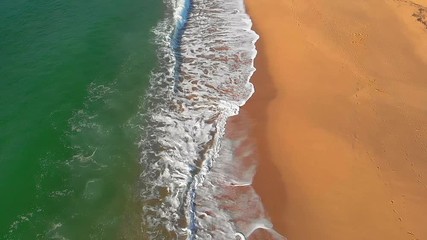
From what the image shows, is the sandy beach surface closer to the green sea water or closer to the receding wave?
the receding wave

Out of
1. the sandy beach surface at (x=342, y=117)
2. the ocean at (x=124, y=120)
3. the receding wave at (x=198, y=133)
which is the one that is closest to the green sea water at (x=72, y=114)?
the ocean at (x=124, y=120)

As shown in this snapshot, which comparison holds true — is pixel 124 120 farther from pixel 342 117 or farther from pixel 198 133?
pixel 342 117

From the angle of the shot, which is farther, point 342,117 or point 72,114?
point 72,114

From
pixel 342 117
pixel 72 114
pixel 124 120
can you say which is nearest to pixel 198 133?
pixel 124 120

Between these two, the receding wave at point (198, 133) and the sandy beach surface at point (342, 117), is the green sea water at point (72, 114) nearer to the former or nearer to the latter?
the receding wave at point (198, 133)

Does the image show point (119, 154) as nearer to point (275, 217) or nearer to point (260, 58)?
point (275, 217)

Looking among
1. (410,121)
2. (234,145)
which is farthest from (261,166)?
(410,121)

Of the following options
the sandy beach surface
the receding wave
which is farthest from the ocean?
the sandy beach surface
